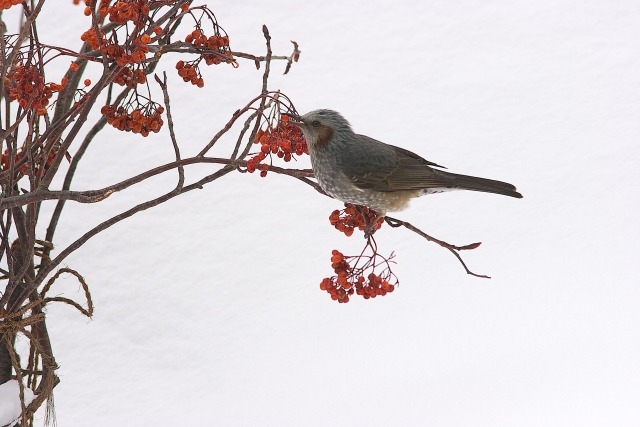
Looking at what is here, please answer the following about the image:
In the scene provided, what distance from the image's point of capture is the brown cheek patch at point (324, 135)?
141 cm

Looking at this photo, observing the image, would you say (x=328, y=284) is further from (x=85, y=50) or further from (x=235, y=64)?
(x=85, y=50)

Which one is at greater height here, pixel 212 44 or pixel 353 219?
pixel 212 44

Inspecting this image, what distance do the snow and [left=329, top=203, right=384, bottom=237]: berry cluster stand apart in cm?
63

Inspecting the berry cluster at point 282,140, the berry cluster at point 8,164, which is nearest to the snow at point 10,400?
the berry cluster at point 8,164

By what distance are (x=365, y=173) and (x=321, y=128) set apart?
0.12 meters

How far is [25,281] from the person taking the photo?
1.32 metres

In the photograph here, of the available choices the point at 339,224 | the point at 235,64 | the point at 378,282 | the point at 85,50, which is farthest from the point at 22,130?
the point at 378,282

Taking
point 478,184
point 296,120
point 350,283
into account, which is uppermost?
point 296,120

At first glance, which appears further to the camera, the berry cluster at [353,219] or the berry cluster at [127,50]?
the berry cluster at [353,219]

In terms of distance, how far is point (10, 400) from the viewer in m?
1.33

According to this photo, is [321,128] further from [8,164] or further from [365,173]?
[8,164]

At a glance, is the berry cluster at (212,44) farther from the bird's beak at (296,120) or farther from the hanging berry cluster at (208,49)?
the bird's beak at (296,120)

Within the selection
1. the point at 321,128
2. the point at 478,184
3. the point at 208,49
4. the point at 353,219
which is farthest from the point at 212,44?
the point at 478,184

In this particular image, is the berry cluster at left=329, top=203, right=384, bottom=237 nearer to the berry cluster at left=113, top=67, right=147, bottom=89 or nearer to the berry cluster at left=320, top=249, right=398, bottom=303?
the berry cluster at left=320, top=249, right=398, bottom=303
